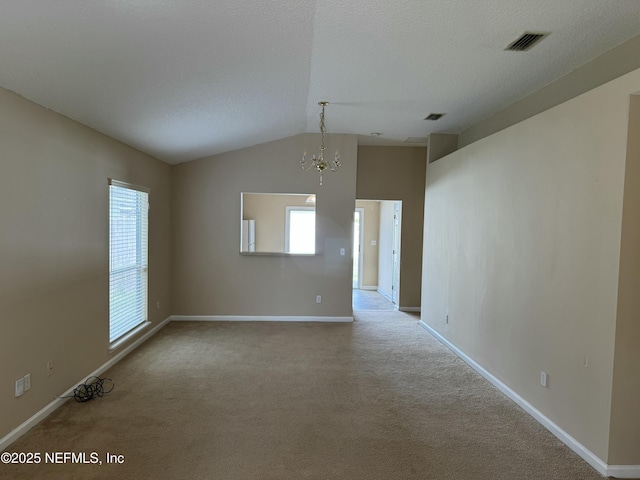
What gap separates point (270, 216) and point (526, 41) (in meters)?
6.70

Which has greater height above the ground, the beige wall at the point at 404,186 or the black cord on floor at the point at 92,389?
the beige wall at the point at 404,186

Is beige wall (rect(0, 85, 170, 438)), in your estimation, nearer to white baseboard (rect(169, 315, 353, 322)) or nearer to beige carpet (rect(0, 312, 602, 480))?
beige carpet (rect(0, 312, 602, 480))

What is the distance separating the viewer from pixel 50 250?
9.36 ft

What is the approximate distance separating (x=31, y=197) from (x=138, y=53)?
4.14ft

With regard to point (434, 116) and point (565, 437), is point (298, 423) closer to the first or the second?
point (565, 437)

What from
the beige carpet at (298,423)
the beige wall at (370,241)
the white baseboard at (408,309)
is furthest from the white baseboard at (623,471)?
the beige wall at (370,241)

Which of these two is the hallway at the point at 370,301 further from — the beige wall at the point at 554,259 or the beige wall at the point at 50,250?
the beige wall at the point at 50,250

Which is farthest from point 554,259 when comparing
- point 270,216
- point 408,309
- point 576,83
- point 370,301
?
point 270,216

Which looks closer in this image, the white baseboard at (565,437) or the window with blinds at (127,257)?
the white baseboard at (565,437)

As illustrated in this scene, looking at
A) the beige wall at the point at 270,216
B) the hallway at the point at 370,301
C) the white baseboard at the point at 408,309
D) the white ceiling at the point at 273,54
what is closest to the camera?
the white ceiling at the point at 273,54

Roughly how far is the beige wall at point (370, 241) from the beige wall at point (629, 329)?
6.74 meters

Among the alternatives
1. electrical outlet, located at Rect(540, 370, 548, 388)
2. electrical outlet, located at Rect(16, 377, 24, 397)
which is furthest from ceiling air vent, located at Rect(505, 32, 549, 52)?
electrical outlet, located at Rect(16, 377, 24, 397)

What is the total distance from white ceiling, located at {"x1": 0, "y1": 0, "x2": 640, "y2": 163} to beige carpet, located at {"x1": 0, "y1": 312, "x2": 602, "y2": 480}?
2.36 m

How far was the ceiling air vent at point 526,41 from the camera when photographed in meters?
2.52
